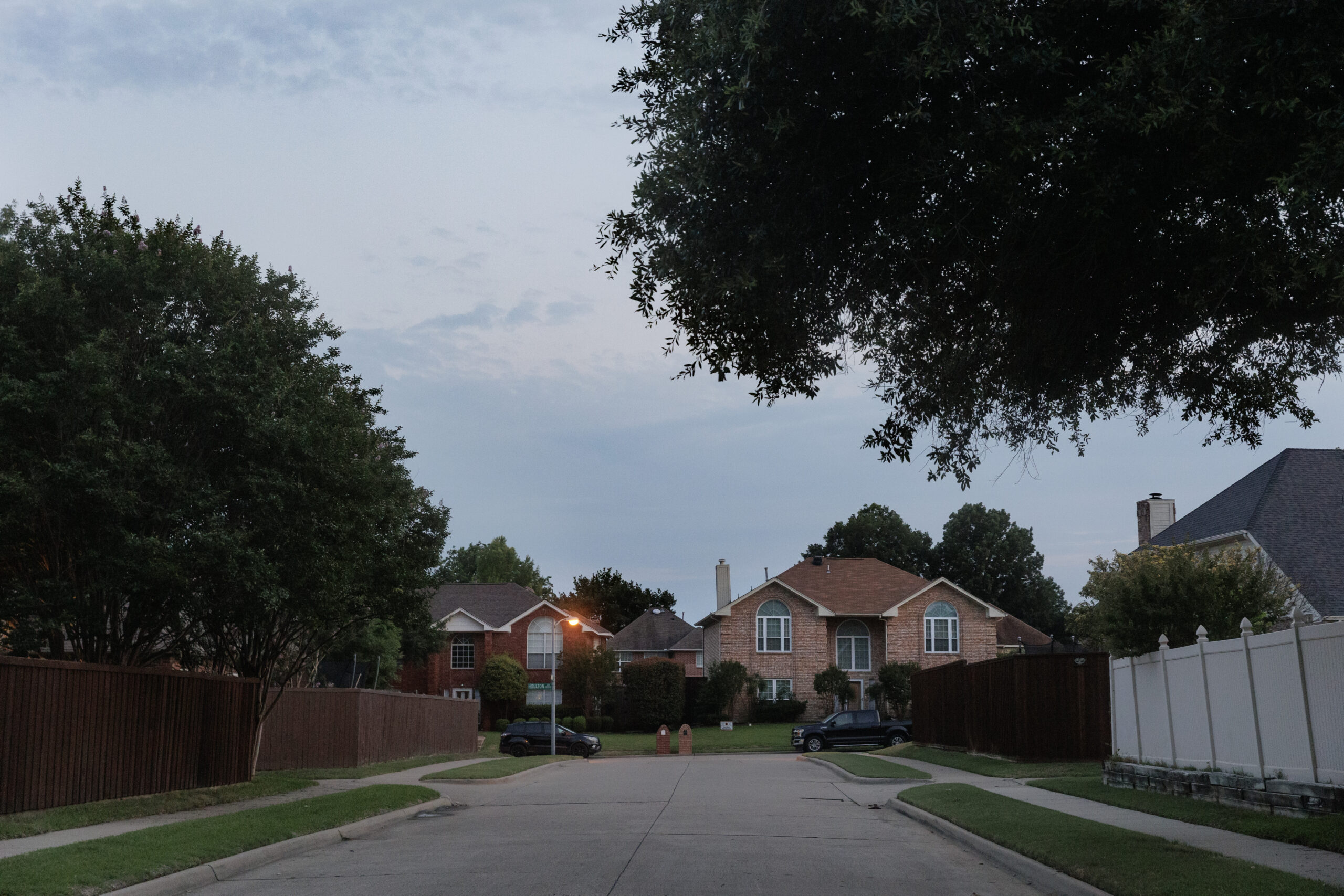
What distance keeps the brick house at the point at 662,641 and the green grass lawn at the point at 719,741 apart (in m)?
9.58

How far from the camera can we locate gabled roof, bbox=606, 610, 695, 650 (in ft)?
228

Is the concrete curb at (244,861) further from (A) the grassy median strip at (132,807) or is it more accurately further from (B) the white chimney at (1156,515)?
(B) the white chimney at (1156,515)

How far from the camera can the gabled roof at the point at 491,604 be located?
209ft

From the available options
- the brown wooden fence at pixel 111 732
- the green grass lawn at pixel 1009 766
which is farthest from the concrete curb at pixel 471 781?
the green grass lawn at pixel 1009 766

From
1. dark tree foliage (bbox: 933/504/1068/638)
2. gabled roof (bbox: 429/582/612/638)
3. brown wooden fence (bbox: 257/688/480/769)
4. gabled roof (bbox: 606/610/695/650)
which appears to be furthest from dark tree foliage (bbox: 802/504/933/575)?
brown wooden fence (bbox: 257/688/480/769)

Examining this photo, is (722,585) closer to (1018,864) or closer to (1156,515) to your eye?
(1156,515)

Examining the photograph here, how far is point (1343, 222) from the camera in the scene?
9.80 m

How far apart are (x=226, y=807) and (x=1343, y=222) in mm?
16665

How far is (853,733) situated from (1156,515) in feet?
47.2

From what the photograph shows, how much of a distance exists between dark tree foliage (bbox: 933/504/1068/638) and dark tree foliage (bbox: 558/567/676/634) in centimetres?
2484

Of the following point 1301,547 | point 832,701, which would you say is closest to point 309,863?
point 1301,547

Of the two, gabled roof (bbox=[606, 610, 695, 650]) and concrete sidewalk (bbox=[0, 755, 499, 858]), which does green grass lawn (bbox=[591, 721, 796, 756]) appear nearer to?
gabled roof (bbox=[606, 610, 695, 650])

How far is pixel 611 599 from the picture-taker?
87625mm

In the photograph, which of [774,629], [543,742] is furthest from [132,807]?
[774,629]
